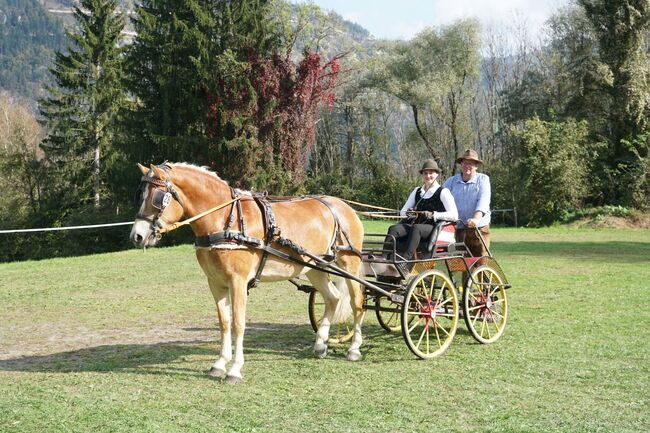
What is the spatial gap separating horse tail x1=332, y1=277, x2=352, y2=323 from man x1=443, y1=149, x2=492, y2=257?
1727 millimetres

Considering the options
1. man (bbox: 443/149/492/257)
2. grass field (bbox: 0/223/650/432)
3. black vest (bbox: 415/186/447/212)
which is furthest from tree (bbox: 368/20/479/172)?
black vest (bbox: 415/186/447/212)

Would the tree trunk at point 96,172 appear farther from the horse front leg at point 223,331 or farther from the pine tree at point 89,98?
the horse front leg at point 223,331

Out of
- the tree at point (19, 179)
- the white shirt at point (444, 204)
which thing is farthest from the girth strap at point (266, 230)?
the tree at point (19, 179)

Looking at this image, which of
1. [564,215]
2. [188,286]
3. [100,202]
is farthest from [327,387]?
[100,202]

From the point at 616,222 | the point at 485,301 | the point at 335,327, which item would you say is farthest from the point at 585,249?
the point at 335,327

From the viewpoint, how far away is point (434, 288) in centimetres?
777

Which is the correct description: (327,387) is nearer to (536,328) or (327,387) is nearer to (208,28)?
(536,328)

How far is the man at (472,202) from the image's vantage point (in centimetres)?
861

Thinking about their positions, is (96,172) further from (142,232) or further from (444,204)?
(142,232)

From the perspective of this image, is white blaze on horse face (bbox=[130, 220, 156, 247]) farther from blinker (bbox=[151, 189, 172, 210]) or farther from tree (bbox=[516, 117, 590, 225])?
tree (bbox=[516, 117, 590, 225])

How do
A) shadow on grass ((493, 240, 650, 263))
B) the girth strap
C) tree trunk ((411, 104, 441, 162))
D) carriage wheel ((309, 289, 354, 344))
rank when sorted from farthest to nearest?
tree trunk ((411, 104, 441, 162)) → shadow on grass ((493, 240, 650, 263)) → carriage wheel ((309, 289, 354, 344)) → the girth strap

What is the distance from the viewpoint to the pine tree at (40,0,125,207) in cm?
3694

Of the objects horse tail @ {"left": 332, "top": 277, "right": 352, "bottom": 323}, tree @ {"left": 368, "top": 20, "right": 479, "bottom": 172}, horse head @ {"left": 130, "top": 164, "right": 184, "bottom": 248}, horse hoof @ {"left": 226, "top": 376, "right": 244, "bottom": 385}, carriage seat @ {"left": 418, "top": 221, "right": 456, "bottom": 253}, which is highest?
tree @ {"left": 368, "top": 20, "right": 479, "bottom": 172}

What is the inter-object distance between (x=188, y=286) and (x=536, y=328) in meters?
7.51
